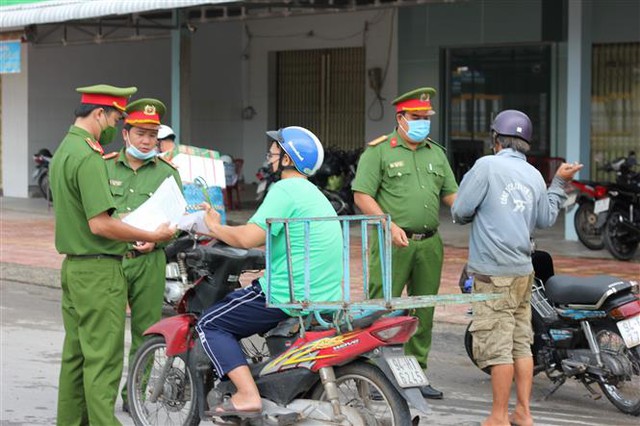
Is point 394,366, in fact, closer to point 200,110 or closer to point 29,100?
point 29,100

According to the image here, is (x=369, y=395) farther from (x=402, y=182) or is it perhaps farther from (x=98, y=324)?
(x=402, y=182)

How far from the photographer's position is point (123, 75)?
83.5 ft

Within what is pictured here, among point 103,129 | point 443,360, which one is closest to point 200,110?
point 443,360

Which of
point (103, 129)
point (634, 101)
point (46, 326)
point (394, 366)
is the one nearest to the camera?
point (394, 366)

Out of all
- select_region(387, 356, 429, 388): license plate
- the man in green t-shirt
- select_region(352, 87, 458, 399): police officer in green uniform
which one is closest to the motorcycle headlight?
select_region(352, 87, 458, 399): police officer in green uniform

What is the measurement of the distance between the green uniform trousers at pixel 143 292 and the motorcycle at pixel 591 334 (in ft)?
7.26

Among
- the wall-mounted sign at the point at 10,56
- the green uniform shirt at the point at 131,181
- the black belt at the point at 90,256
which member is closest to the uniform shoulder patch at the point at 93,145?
the black belt at the point at 90,256

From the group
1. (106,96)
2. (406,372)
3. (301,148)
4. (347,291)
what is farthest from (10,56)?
(406,372)

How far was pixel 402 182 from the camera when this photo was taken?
855 centimetres

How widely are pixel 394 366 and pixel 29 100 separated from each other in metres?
19.3

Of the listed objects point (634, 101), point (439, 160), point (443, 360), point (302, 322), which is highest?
point (634, 101)

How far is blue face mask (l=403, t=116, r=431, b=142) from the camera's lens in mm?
8477

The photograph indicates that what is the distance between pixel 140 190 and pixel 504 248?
94.6 inches

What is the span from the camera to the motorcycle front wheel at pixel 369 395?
588 cm
